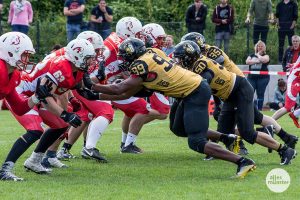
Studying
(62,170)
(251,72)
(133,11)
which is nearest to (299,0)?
(133,11)

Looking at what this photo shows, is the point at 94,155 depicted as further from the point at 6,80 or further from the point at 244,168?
the point at 244,168

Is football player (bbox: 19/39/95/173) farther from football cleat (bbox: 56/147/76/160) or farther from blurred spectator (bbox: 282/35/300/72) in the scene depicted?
blurred spectator (bbox: 282/35/300/72)

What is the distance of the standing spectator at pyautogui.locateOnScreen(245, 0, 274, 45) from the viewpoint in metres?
18.6

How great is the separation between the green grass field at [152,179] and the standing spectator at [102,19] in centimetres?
725

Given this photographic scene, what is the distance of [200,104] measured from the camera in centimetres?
881

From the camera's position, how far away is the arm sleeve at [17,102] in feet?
28.6

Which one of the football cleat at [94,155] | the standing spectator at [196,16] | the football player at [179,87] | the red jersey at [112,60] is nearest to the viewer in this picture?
the football player at [179,87]

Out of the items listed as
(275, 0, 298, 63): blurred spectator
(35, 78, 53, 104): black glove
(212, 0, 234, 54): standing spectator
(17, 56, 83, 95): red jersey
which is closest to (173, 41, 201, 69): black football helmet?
(17, 56, 83, 95): red jersey

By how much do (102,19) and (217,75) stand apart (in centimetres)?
960

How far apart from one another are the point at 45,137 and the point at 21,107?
22.2 inches

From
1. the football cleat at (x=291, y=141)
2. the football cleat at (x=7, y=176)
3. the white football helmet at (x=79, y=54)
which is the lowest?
the football cleat at (x=291, y=141)

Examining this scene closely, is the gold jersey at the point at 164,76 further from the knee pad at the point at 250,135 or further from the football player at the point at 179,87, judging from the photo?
the knee pad at the point at 250,135

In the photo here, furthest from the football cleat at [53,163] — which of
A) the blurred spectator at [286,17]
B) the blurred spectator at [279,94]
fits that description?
the blurred spectator at [286,17]

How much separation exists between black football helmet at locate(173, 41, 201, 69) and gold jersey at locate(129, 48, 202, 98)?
44 centimetres
